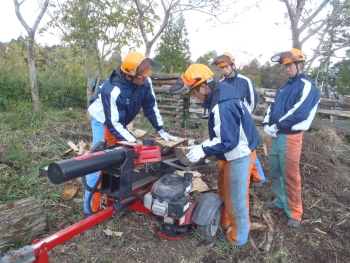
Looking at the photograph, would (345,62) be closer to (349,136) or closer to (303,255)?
(349,136)

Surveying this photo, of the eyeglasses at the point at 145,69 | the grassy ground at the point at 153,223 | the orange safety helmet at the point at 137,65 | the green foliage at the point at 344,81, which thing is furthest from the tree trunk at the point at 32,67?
the green foliage at the point at 344,81

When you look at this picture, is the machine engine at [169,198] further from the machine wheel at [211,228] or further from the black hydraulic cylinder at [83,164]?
the black hydraulic cylinder at [83,164]

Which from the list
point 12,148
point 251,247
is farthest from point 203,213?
point 12,148

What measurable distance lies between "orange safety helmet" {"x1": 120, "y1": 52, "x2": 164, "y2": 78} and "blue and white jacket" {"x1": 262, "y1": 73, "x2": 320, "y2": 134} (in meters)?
1.70

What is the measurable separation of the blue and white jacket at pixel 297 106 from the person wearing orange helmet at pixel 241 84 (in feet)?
2.70

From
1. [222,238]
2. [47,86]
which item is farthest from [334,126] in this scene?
[47,86]

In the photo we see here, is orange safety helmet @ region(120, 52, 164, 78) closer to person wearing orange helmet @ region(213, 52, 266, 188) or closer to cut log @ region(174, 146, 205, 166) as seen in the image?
cut log @ region(174, 146, 205, 166)

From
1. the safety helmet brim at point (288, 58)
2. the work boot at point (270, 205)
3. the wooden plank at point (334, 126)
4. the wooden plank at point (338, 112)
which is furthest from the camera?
the wooden plank at point (338, 112)

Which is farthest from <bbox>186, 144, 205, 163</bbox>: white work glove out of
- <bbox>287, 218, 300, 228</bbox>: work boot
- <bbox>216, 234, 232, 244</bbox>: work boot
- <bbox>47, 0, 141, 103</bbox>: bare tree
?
<bbox>47, 0, 141, 103</bbox>: bare tree

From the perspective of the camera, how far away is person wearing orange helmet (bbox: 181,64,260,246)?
2.66 metres

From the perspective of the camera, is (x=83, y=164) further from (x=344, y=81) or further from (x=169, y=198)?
(x=344, y=81)

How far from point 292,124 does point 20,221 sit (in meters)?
3.27

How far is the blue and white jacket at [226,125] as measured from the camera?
8.66 feet

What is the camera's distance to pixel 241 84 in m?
4.50
